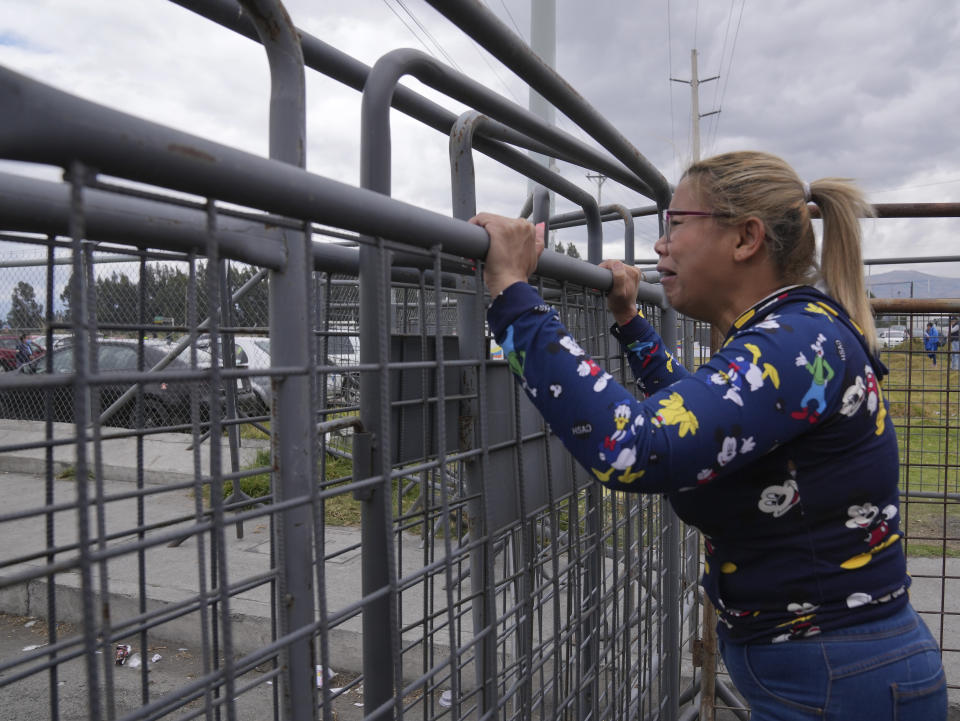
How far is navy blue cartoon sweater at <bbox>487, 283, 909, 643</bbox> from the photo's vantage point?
119cm

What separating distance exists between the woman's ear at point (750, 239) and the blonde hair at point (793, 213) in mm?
13

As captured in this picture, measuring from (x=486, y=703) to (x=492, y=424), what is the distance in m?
0.55

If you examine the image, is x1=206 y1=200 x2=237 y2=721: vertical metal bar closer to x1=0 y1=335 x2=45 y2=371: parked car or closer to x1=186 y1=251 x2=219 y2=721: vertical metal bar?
x1=186 y1=251 x2=219 y2=721: vertical metal bar

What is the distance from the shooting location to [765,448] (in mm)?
1232

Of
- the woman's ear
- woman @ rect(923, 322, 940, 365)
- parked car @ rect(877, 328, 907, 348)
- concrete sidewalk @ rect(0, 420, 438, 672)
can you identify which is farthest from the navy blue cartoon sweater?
woman @ rect(923, 322, 940, 365)

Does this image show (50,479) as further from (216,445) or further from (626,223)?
(626,223)

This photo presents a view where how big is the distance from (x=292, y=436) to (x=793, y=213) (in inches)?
46.3

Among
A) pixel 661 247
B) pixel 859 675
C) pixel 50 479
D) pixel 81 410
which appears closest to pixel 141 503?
pixel 50 479

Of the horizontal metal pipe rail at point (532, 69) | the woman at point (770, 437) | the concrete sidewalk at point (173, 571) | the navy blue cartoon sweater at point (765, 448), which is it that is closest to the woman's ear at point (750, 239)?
the woman at point (770, 437)

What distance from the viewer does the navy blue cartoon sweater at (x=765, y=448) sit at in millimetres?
1193

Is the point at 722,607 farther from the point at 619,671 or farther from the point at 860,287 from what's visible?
the point at 619,671

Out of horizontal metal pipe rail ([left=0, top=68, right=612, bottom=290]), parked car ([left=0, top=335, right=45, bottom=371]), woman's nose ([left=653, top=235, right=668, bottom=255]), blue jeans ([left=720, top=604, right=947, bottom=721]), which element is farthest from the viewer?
parked car ([left=0, top=335, right=45, bottom=371])

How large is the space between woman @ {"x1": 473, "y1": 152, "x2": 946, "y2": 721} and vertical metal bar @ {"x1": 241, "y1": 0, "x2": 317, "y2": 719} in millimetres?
405

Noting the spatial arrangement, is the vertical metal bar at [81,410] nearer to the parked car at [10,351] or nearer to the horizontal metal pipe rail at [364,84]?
the horizontal metal pipe rail at [364,84]
